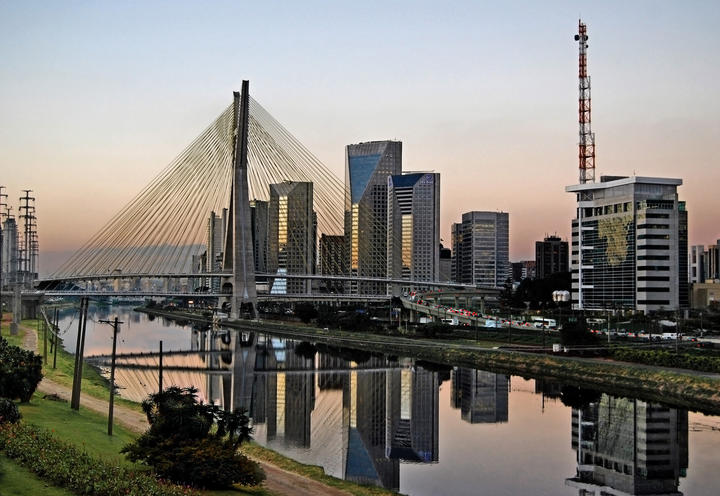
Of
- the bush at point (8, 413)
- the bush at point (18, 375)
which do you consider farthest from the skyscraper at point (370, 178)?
the bush at point (8, 413)

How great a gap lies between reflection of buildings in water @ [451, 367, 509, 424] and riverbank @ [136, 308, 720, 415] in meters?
1.72

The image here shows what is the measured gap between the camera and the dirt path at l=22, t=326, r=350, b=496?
54.5 ft

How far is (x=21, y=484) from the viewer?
44.9 ft

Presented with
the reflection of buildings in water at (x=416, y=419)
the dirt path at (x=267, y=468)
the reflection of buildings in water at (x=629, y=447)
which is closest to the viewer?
the dirt path at (x=267, y=468)

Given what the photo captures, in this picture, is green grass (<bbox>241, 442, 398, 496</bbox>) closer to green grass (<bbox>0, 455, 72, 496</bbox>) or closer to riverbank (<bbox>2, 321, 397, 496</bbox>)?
riverbank (<bbox>2, 321, 397, 496</bbox>)

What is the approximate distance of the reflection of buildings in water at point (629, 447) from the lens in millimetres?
20516

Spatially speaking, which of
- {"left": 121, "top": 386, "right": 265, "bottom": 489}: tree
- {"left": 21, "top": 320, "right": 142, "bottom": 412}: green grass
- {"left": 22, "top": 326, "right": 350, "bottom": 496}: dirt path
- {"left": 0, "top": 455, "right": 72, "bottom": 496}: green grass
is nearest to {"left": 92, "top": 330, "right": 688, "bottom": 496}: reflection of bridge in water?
{"left": 21, "top": 320, "right": 142, "bottom": 412}: green grass

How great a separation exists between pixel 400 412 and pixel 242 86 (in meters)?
43.8

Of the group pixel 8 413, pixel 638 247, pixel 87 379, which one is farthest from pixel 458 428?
pixel 638 247

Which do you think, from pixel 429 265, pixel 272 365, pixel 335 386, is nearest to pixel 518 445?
pixel 335 386

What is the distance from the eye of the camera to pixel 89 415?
76.9 ft

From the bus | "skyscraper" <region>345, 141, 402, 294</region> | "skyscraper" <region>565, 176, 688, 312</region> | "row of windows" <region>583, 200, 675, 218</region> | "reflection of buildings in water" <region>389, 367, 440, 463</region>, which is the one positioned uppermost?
"skyscraper" <region>345, 141, 402, 294</region>

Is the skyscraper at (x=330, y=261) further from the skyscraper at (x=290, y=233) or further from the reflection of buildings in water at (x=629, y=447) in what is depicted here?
the reflection of buildings in water at (x=629, y=447)

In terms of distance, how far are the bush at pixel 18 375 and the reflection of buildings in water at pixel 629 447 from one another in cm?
1547
